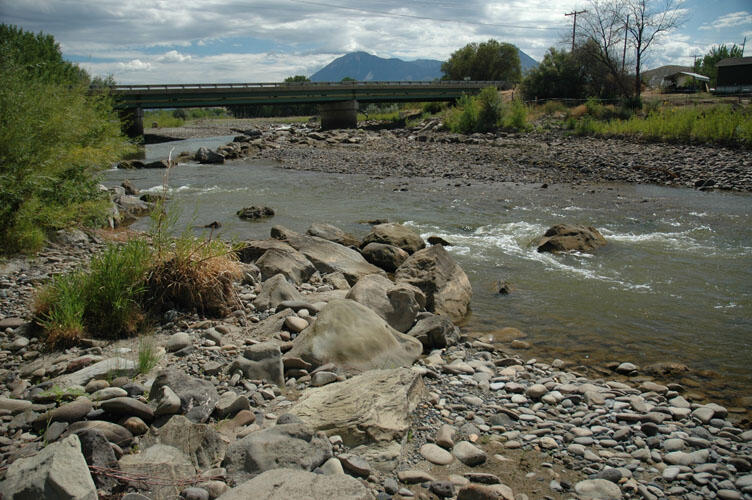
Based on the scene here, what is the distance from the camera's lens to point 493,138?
39.3 metres

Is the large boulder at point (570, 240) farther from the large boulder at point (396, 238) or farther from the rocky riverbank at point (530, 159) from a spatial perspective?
the rocky riverbank at point (530, 159)

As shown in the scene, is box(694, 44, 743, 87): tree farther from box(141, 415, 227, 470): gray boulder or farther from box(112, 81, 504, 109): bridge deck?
box(141, 415, 227, 470): gray boulder

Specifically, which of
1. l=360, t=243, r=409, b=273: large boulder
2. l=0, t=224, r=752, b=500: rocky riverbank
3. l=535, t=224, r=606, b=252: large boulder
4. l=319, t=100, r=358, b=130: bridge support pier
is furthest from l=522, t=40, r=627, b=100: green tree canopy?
l=0, t=224, r=752, b=500: rocky riverbank

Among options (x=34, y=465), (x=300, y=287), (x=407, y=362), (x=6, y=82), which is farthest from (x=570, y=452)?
(x=6, y=82)

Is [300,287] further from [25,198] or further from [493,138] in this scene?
[493,138]

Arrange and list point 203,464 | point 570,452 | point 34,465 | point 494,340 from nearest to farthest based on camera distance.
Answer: point 34,465
point 203,464
point 570,452
point 494,340

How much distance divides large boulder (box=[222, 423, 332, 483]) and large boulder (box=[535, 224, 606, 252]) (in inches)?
401

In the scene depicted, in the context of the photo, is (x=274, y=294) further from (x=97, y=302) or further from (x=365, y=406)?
(x=365, y=406)

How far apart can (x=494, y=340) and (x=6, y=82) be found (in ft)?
→ 34.9

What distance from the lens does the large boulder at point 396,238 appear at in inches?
508

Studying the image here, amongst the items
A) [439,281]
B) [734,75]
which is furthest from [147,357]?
[734,75]

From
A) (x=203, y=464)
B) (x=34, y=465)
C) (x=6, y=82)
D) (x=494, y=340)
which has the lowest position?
(x=494, y=340)

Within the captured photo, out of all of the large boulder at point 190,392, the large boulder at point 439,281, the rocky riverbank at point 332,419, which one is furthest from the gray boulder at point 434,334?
the large boulder at point 190,392

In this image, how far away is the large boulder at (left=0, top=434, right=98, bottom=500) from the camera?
3.22 meters
